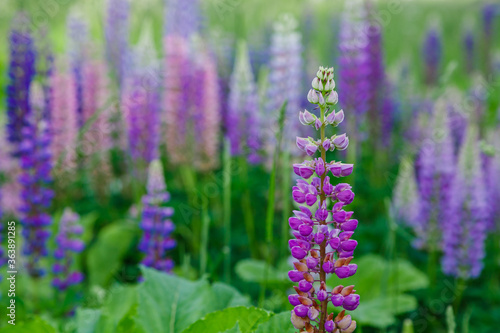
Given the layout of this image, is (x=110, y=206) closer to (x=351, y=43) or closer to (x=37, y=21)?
(x=37, y=21)

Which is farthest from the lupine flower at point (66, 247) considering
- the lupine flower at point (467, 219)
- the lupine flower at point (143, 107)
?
the lupine flower at point (467, 219)

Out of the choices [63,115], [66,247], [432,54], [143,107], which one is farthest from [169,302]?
[432,54]

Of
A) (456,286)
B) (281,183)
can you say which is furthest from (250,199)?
(456,286)

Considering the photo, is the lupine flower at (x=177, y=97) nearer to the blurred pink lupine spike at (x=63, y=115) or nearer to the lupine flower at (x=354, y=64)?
the blurred pink lupine spike at (x=63, y=115)

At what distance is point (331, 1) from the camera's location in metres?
11.5

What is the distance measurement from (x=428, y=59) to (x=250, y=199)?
209 inches

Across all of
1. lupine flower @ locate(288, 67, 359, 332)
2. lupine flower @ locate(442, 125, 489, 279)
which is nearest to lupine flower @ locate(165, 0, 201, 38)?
lupine flower @ locate(442, 125, 489, 279)

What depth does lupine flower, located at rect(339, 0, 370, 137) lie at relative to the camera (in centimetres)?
407

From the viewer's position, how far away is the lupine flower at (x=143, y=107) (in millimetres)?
3928

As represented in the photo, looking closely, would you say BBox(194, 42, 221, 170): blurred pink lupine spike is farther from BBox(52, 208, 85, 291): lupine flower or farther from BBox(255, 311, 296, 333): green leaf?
BBox(255, 311, 296, 333): green leaf

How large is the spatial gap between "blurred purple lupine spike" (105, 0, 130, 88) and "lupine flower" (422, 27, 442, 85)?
14.2 feet

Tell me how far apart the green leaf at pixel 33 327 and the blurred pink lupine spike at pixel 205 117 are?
8.81 ft

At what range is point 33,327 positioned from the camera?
178 centimetres

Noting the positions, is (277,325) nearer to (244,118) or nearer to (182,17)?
(244,118)
